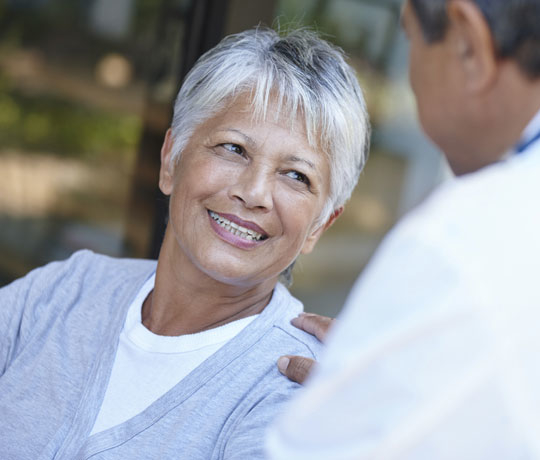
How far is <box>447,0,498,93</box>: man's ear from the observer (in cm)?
90

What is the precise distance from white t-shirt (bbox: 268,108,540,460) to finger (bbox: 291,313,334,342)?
1023mm

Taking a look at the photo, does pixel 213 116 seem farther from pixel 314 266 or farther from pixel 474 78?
pixel 314 266

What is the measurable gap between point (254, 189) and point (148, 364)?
500mm

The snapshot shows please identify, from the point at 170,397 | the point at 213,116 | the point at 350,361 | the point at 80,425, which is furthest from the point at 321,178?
the point at 350,361

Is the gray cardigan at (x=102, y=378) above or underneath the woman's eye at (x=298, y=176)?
underneath

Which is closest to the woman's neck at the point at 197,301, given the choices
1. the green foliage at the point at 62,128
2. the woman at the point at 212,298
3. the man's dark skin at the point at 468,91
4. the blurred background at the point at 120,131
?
the woman at the point at 212,298

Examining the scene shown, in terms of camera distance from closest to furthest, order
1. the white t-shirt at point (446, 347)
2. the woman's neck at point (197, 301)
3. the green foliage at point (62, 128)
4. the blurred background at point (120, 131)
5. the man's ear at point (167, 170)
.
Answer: the white t-shirt at point (446, 347) → the woman's neck at point (197, 301) → the man's ear at point (167, 170) → the blurred background at point (120, 131) → the green foliage at point (62, 128)

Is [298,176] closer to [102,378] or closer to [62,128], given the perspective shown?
[102,378]

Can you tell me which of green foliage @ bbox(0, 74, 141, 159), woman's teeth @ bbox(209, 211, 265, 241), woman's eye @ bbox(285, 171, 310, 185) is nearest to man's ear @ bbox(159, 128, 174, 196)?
woman's teeth @ bbox(209, 211, 265, 241)

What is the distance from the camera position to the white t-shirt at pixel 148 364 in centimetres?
180

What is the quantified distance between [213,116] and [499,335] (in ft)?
4.22

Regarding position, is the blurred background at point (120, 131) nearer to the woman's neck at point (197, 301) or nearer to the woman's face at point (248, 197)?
the woman's neck at point (197, 301)

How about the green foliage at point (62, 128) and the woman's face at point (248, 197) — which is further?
the green foliage at point (62, 128)

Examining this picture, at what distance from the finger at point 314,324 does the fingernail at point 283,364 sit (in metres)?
0.15
